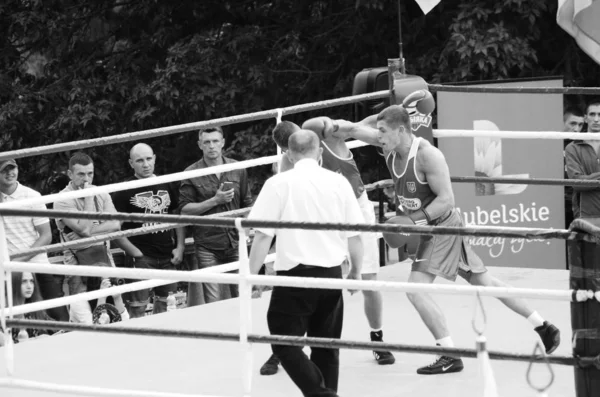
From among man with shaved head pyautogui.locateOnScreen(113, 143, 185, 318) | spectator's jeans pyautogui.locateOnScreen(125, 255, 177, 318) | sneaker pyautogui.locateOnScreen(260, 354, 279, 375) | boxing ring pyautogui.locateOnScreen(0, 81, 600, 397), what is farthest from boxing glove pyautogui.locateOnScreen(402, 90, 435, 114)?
spectator's jeans pyautogui.locateOnScreen(125, 255, 177, 318)

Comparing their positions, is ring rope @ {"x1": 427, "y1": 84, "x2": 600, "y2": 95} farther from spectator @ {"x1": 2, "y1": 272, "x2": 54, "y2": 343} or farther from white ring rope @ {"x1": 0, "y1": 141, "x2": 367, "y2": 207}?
spectator @ {"x1": 2, "y1": 272, "x2": 54, "y2": 343}

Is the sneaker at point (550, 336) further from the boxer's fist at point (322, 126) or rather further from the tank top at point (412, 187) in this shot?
the boxer's fist at point (322, 126)

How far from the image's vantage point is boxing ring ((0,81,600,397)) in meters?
4.39

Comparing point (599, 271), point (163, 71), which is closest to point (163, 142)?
point (163, 71)

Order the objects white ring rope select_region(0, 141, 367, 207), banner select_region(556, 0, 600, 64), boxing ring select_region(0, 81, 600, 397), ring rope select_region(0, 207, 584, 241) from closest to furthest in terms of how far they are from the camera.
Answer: ring rope select_region(0, 207, 584, 241)
boxing ring select_region(0, 81, 600, 397)
white ring rope select_region(0, 141, 367, 207)
banner select_region(556, 0, 600, 64)

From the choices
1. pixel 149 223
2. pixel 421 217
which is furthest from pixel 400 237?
pixel 149 223

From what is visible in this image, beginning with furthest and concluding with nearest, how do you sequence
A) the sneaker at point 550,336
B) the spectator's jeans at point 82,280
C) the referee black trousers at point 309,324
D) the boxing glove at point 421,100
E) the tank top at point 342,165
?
1. the spectator's jeans at point 82,280
2. the boxing glove at point 421,100
3. the tank top at point 342,165
4. the sneaker at point 550,336
5. the referee black trousers at point 309,324

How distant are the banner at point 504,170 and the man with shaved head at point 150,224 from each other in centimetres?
246

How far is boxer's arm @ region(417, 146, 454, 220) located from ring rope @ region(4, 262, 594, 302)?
1.38 meters

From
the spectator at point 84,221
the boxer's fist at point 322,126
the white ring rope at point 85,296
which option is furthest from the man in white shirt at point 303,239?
the spectator at point 84,221

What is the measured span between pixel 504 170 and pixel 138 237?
10.6 ft

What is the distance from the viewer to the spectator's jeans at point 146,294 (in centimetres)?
844

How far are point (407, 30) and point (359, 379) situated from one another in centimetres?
802

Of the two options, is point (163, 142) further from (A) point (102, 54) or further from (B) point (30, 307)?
(B) point (30, 307)
